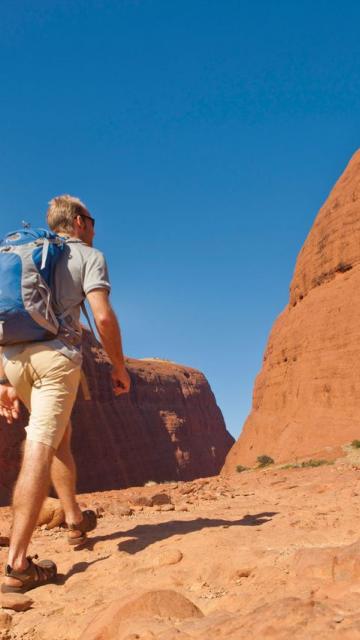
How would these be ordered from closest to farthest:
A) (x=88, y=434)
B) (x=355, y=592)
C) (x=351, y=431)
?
1. (x=355, y=592)
2. (x=351, y=431)
3. (x=88, y=434)

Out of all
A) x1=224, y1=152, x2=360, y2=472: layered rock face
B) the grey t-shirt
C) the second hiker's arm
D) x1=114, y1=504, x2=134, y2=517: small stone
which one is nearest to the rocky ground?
the second hiker's arm

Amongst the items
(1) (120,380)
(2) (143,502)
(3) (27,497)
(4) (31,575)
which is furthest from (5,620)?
(2) (143,502)

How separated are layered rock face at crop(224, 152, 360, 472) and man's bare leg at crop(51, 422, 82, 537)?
14396 millimetres

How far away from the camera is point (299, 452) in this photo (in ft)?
66.5

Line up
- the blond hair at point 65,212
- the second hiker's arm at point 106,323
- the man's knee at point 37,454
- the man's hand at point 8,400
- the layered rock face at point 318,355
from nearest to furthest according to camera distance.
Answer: the man's knee at point 37,454 → the second hiker's arm at point 106,323 → the man's hand at point 8,400 → the blond hair at point 65,212 → the layered rock face at point 318,355

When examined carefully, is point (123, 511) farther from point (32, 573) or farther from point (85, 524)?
point (32, 573)

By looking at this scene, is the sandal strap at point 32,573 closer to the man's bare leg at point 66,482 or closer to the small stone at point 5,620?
the small stone at point 5,620

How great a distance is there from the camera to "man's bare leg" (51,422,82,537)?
3637mm

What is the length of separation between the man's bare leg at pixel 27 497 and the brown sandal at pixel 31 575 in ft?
0.06

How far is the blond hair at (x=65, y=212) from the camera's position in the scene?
3.78 meters

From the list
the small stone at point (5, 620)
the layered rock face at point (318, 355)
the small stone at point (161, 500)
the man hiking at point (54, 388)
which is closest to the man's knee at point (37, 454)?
the man hiking at point (54, 388)

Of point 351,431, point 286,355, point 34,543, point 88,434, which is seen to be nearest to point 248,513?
point 34,543

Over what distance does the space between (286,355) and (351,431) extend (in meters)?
7.77

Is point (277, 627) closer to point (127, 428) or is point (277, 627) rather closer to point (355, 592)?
point (355, 592)
